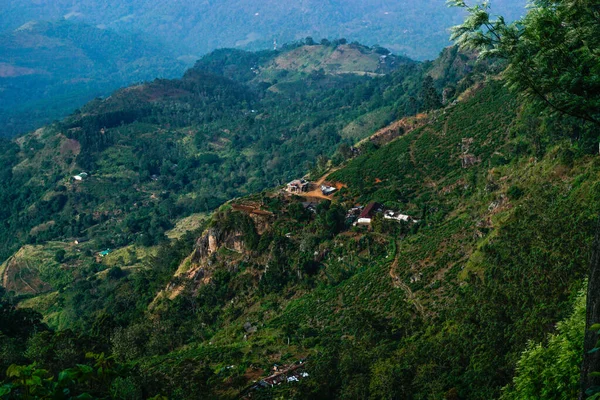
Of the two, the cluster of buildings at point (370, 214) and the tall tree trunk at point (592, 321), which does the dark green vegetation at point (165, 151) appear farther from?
the tall tree trunk at point (592, 321)

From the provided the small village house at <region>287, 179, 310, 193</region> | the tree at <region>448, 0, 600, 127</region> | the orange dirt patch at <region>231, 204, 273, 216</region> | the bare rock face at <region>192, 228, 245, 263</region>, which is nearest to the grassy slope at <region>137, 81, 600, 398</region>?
the small village house at <region>287, 179, 310, 193</region>

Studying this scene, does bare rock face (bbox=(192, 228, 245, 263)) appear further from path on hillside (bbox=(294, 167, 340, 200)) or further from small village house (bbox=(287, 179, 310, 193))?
small village house (bbox=(287, 179, 310, 193))

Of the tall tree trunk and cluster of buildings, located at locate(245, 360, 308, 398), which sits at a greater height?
the tall tree trunk

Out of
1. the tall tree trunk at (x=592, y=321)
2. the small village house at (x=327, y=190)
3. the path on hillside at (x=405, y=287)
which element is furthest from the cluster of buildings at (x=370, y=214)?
the tall tree trunk at (x=592, y=321)

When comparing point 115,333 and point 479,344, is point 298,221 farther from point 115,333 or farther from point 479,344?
point 479,344

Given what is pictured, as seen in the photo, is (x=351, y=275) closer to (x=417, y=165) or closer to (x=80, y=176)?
(x=417, y=165)

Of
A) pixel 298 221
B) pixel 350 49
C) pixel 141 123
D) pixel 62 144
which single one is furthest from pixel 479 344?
pixel 350 49
